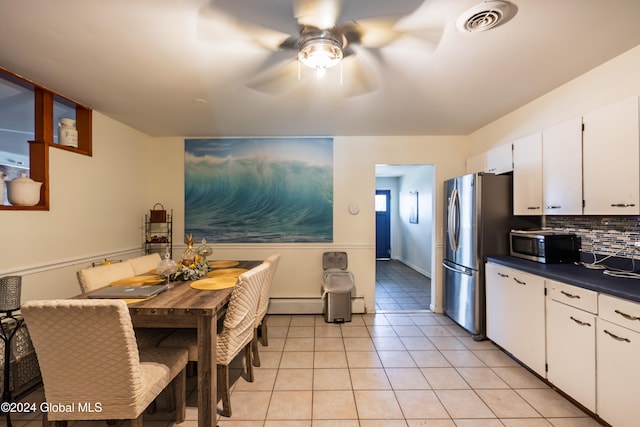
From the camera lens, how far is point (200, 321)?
5.37ft

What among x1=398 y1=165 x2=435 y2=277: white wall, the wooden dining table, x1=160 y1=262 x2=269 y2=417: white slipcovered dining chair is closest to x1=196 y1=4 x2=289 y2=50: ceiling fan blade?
x1=160 y1=262 x2=269 y2=417: white slipcovered dining chair

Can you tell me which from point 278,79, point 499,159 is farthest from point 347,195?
point 278,79

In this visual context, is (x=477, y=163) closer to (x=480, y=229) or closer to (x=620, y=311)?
(x=480, y=229)

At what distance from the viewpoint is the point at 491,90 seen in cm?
238

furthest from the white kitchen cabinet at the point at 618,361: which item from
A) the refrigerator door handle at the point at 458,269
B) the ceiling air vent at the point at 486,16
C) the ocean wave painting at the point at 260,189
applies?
the ocean wave painting at the point at 260,189

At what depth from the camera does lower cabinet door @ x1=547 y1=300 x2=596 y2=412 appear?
1745 mm

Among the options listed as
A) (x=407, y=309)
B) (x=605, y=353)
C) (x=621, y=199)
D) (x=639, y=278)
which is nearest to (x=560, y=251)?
(x=639, y=278)

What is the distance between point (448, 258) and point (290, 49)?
296 cm

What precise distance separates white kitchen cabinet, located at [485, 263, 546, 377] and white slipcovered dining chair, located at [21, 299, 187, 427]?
2.70 metres

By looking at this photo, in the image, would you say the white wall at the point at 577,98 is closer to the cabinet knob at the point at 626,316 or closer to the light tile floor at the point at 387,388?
the cabinet knob at the point at 626,316

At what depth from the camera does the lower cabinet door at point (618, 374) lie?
59.1 inches

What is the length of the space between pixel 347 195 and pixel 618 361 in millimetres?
2847

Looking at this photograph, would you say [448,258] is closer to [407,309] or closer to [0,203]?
[407,309]

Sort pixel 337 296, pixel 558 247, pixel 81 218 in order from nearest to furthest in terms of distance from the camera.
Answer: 1. pixel 558 247
2. pixel 81 218
3. pixel 337 296
